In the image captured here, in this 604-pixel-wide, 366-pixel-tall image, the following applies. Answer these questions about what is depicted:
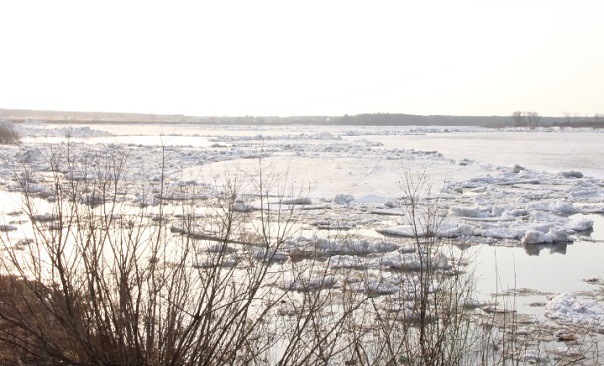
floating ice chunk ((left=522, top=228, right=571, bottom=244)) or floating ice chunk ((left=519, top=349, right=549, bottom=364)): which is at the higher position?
floating ice chunk ((left=522, top=228, right=571, bottom=244))

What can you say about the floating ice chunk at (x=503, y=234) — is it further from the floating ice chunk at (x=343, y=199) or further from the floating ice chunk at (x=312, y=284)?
the floating ice chunk at (x=312, y=284)

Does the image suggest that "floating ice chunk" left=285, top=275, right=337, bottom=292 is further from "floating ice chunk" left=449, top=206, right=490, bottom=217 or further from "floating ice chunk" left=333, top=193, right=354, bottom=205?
"floating ice chunk" left=333, top=193, right=354, bottom=205

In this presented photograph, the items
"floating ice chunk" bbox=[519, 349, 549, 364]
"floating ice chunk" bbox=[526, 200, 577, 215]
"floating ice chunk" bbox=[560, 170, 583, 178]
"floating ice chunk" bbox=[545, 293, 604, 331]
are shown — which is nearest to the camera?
"floating ice chunk" bbox=[519, 349, 549, 364]

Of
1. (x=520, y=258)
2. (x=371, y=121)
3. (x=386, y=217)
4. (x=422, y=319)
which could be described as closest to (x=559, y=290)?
(x=520, y=258)

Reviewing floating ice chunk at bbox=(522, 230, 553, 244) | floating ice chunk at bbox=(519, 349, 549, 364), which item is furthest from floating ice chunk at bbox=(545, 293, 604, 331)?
floating ice chunk at bbox=(522, 230, 553, 244)

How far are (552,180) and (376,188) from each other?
6533 millimetres

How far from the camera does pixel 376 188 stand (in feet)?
59.0

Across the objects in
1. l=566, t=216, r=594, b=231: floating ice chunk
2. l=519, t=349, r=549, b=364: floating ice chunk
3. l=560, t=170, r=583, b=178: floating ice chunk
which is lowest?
l=519, t=349, r=549, b=364: floating ice chunk

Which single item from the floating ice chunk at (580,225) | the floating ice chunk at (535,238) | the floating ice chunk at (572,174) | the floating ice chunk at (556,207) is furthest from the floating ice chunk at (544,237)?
the floating ice chunk at (572,174)

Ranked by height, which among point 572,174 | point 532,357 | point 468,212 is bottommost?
point 532,357

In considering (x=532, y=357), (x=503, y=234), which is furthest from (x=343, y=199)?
(x=532, y=357)

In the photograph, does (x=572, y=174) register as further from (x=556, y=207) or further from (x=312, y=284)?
(x=312, y=284)

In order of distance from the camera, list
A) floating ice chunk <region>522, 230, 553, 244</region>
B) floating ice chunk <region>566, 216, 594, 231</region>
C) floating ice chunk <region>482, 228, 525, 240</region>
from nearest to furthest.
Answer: floating ice chunk <region>522, 230, 553, 244</region>
floating ice chunk <region>482, 228, 525, 240</region>
floating ice chunk <region>566, 216, 594, 231</region>

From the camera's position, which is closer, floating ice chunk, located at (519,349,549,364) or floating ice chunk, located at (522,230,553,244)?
floating ice chunk, located at (519,349,549,364)
